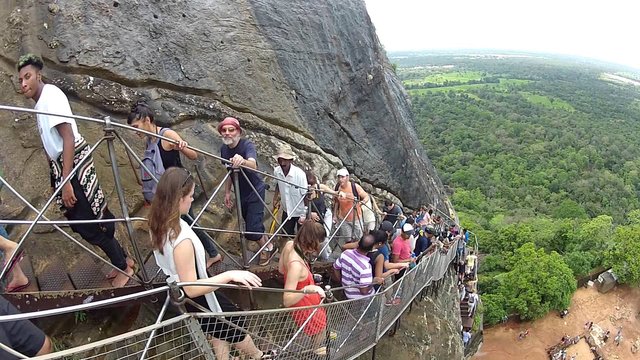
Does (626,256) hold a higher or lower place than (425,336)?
→ lower

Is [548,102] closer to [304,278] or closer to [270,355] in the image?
[304,278]

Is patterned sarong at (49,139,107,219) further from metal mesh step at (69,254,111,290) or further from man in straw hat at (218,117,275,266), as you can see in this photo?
man in straw hat at (218,117,275,266)

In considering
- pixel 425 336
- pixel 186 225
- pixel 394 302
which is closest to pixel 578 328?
pixel 425 336

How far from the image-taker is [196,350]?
9.70 feet

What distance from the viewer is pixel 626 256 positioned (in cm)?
2820

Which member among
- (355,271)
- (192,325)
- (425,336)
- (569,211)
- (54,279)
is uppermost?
(192,325)

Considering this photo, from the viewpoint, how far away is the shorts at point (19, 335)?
2469mm

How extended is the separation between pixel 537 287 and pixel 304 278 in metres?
26.4

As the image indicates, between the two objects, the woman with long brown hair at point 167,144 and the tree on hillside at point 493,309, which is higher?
the woman with long brown hair at point 167,144

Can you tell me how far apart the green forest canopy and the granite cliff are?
1849 cm

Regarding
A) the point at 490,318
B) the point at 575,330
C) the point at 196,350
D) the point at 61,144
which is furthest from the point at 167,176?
the point at 575,330

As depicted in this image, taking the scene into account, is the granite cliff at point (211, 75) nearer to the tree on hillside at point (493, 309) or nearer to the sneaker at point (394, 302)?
the sneaker at point (394, 302)

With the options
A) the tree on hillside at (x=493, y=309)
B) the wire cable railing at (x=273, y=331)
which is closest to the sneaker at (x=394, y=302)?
the wire cable railing at (x=273, y=331)

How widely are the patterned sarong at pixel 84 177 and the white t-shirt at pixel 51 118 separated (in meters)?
0.12
